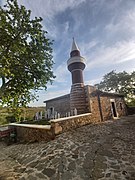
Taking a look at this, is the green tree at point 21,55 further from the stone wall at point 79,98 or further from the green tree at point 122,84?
the green tree at point 122,84

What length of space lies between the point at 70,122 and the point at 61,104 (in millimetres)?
6750

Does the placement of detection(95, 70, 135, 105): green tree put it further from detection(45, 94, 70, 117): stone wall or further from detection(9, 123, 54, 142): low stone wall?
detection(9, 123, 54, 142): low stone wall

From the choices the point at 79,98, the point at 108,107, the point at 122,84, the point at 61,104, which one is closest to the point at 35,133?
the point at 79,98

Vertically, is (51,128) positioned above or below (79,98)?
below

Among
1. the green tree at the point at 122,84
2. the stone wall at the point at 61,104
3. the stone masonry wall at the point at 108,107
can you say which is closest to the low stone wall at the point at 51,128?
the stone masonry wall at the point at 108,107

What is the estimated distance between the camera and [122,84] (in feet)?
82.9

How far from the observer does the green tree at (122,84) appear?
953 inches

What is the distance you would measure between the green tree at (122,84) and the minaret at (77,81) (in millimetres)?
16626

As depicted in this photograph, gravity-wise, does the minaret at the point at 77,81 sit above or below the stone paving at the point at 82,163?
above

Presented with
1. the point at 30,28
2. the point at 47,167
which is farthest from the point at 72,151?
the point at 30,28

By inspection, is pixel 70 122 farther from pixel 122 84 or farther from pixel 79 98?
pixel 122 84

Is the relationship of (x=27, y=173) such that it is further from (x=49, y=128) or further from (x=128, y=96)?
(x=128, y=96)

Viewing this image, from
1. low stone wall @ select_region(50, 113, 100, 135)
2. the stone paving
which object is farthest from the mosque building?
the stone paving

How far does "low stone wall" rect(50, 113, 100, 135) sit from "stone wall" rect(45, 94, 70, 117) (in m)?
3.93
